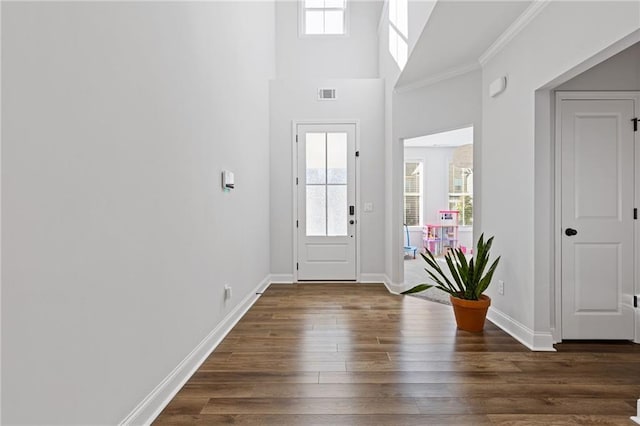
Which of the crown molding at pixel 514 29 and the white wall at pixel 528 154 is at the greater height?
the crown molding at pixel 514 29

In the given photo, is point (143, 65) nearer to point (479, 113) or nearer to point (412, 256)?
point (479, 113)

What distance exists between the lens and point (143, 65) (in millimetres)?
1690

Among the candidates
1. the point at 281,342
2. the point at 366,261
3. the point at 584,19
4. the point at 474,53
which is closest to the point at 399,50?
the point at 474,53

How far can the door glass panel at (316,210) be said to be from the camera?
5129mm

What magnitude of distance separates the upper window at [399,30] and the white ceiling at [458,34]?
0.71 feet

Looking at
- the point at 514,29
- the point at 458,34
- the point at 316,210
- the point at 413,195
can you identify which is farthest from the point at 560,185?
the point at 413,195

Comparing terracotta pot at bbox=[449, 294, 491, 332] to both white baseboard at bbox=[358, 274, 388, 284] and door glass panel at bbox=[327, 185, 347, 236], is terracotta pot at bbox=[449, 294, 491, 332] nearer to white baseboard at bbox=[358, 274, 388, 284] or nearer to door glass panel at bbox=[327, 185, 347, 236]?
white baseboard at bbox=[358, 274, 388, 284]

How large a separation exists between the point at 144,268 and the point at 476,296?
267cm

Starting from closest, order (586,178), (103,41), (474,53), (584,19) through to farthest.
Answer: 1. (103,41)
2. (584,19)
3. (586,178)
4. (474,53)

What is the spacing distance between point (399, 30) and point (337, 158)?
1827 millimetres

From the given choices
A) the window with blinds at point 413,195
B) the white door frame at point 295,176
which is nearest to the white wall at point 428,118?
the white door frame at point 295,176

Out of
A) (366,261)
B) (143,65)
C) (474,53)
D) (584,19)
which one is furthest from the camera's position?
(366,261)

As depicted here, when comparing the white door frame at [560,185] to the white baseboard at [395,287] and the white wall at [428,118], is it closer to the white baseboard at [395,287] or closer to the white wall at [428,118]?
the white wall at [428,118]

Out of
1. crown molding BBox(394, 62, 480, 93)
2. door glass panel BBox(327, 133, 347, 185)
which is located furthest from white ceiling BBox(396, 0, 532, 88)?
door glass panel BBox(327, 133, 347, 185)
